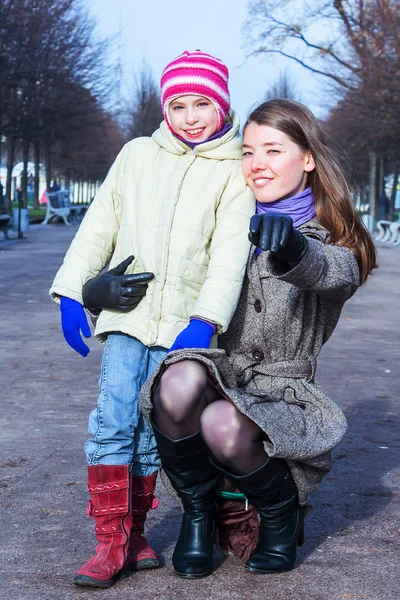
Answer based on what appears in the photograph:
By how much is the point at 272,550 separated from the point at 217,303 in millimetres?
753

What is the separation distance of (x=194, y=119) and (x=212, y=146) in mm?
97

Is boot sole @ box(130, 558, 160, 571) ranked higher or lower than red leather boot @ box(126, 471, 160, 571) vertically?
lower

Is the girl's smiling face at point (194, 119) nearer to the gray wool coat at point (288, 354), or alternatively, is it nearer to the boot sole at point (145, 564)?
the gray wool coat at point (288, 354)

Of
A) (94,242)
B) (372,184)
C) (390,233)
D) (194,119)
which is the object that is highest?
(194,119)

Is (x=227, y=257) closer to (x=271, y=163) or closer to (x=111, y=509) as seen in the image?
(x=271, y=163)

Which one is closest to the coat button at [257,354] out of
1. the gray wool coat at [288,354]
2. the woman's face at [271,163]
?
the gray wool coat at [288,354]

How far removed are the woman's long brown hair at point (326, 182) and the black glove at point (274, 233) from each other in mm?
474

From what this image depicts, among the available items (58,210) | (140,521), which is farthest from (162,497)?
(58,210)

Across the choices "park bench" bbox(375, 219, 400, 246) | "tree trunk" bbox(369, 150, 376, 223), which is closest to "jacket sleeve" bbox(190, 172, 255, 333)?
"park bench" bbox(375, 219, 400, 246)

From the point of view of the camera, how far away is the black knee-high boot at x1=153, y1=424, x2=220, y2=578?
9.78ft

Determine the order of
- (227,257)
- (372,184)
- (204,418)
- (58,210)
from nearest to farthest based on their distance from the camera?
(204,418) → (227,257) → (58,210) → (372,184)

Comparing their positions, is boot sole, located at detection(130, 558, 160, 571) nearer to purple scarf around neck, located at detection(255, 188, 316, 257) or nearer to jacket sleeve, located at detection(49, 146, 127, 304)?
jacket sleeve, located at detection(49, 146, 127, 304)

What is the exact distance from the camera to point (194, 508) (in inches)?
120

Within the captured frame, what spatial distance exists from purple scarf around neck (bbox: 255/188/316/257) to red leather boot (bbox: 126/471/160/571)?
78cm
